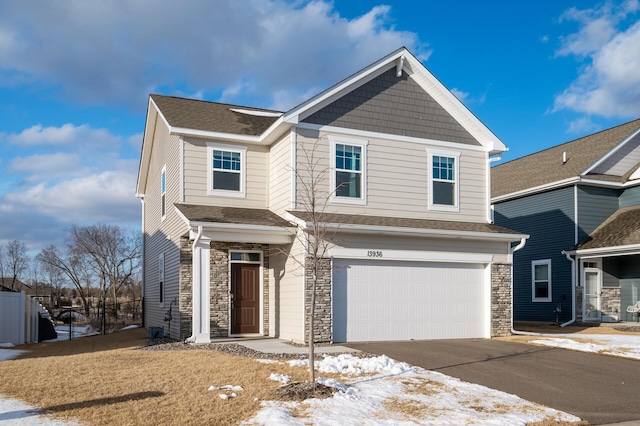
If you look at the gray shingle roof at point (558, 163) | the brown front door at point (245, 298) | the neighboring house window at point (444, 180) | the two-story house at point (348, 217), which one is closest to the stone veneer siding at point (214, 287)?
the two-story house at point (348, 217)

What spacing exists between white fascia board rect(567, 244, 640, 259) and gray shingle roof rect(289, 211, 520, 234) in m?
5.26

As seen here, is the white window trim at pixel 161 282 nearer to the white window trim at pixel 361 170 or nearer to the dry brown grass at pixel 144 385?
the dry brown grass at pixel 144 385

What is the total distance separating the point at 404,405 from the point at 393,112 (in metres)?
10.2

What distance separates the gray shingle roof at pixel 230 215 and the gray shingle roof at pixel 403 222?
2.44ft

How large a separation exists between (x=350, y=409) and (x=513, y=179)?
68.0ft

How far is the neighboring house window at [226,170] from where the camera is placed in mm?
16703

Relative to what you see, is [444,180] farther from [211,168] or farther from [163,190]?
[163,190]

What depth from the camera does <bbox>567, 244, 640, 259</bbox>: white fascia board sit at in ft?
63.5

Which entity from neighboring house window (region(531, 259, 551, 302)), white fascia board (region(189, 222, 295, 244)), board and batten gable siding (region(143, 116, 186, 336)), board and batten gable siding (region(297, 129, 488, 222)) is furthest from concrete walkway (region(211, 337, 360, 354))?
neighboring house window (region(531, 259, 551, 302))

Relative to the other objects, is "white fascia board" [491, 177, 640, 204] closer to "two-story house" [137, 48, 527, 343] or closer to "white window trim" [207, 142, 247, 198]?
"two-story house" [137, 48, 527, 343]

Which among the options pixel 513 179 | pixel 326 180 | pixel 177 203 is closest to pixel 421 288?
pixel 326 180

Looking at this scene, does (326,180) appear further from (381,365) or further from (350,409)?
(350,409)

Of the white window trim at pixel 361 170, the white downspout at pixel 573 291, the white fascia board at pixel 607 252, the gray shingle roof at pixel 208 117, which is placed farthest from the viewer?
the white downspout at pixel 573 291

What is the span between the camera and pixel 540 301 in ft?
76.5
